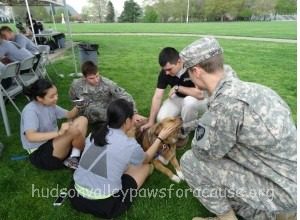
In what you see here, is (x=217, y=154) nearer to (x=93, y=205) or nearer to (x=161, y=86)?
(x=93, y=205)

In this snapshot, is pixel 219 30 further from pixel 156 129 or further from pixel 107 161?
pixel 107 161

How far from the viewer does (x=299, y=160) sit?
1.82 m

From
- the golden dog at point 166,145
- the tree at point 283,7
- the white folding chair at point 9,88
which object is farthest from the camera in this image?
the tree at point 283,7

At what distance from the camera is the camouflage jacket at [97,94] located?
4.49 m

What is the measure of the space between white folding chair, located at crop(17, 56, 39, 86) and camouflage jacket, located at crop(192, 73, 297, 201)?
13.8 feet

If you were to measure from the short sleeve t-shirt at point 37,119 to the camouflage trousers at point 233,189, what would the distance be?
1694mm

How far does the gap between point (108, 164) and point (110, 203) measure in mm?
388

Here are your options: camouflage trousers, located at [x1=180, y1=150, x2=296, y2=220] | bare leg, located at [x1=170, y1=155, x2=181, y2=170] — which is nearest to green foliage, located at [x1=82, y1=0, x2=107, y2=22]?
bare leg, located at [x1=170, y1=155, x2=181, y2=170]

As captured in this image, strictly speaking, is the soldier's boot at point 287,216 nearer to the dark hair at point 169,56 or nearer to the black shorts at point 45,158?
the dark hair at point 169,56

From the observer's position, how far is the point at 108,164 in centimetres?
267

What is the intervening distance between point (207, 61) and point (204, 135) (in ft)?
1.74

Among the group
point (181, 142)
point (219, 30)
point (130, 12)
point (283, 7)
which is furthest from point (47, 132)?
Answer: point (283, 7)

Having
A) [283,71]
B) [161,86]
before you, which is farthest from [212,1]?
[161,86]

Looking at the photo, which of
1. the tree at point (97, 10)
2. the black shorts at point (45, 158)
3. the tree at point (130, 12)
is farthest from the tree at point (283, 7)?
the black shorts at point (45, 158)
